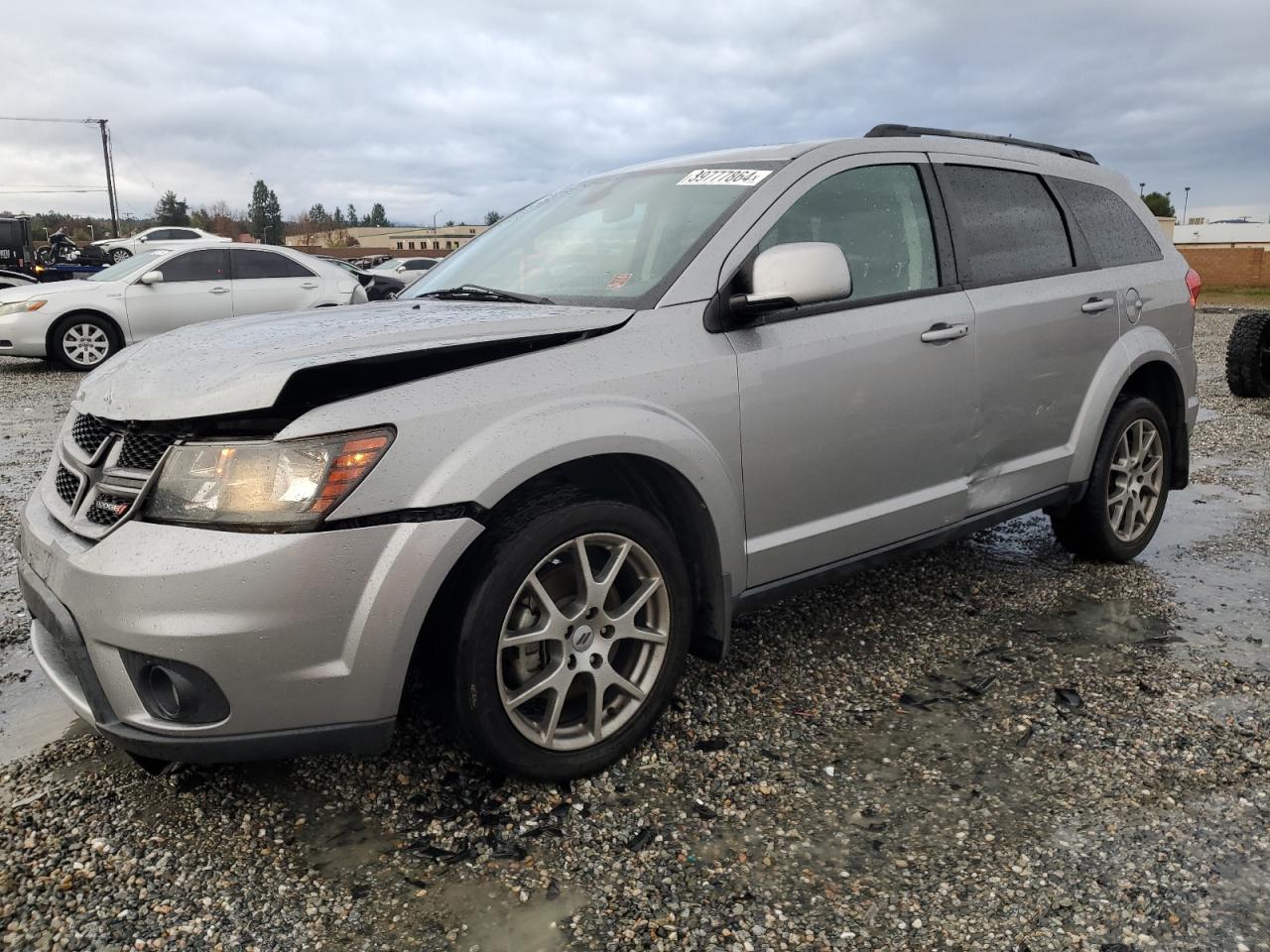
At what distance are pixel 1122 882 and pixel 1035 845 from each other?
8.2 inches

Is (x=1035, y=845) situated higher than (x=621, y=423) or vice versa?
(x=621, y=423)

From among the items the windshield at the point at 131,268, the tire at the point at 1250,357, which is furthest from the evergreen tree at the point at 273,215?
the tire at the point at 1250,357

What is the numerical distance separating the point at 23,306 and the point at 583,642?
11.7m

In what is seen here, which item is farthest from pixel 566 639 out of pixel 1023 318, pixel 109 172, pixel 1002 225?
pixel 109 172

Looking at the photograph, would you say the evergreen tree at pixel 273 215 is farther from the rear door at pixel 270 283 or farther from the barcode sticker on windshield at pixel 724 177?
the barcode sticker on windshield at pixel 724 177

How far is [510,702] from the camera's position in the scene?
2.56 metres

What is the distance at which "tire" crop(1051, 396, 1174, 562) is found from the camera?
4.33m

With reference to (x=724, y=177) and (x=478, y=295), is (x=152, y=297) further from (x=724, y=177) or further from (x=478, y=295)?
(x=724, y=177)

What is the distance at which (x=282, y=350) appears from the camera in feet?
8.00

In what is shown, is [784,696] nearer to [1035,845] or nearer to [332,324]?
[1035,845]

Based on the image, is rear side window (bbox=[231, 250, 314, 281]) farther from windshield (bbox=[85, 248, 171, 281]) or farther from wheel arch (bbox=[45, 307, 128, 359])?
wheel arch (bbox=[45, 307, 128, 359])

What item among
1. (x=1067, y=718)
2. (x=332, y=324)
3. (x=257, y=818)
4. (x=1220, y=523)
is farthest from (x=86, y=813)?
(x=1220, y=523)

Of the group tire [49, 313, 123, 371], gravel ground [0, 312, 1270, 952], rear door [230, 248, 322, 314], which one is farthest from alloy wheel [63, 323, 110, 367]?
gravel ground [0, 312, 1270, 952]

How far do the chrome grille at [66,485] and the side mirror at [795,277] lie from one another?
1858 mm
